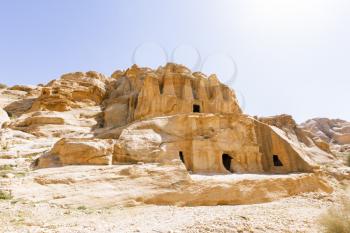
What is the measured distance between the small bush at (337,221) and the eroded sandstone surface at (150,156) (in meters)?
2.61

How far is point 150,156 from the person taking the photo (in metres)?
20.4

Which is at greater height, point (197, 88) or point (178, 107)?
point (197, 88)

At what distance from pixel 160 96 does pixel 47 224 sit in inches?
1026

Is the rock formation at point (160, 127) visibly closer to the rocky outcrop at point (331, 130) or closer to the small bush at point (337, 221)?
the small bush at point (337, 221)

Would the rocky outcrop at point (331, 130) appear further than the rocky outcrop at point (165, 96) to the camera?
Yes

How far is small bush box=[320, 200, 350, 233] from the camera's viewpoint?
9.77 meters

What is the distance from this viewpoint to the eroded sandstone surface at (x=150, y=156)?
1595cm

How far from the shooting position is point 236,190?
60.8 ft

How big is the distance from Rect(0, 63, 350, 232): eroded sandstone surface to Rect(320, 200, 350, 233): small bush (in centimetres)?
261

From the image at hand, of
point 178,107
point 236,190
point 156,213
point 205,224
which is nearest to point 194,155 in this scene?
point 236,190

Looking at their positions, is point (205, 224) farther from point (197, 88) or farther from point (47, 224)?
point (197, 88)

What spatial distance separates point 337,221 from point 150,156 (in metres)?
12.5

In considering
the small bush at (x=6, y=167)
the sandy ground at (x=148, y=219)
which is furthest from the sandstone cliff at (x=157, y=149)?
the sandy ground at (x=148, y=219)

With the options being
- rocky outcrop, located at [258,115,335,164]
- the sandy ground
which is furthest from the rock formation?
the sandy ground
